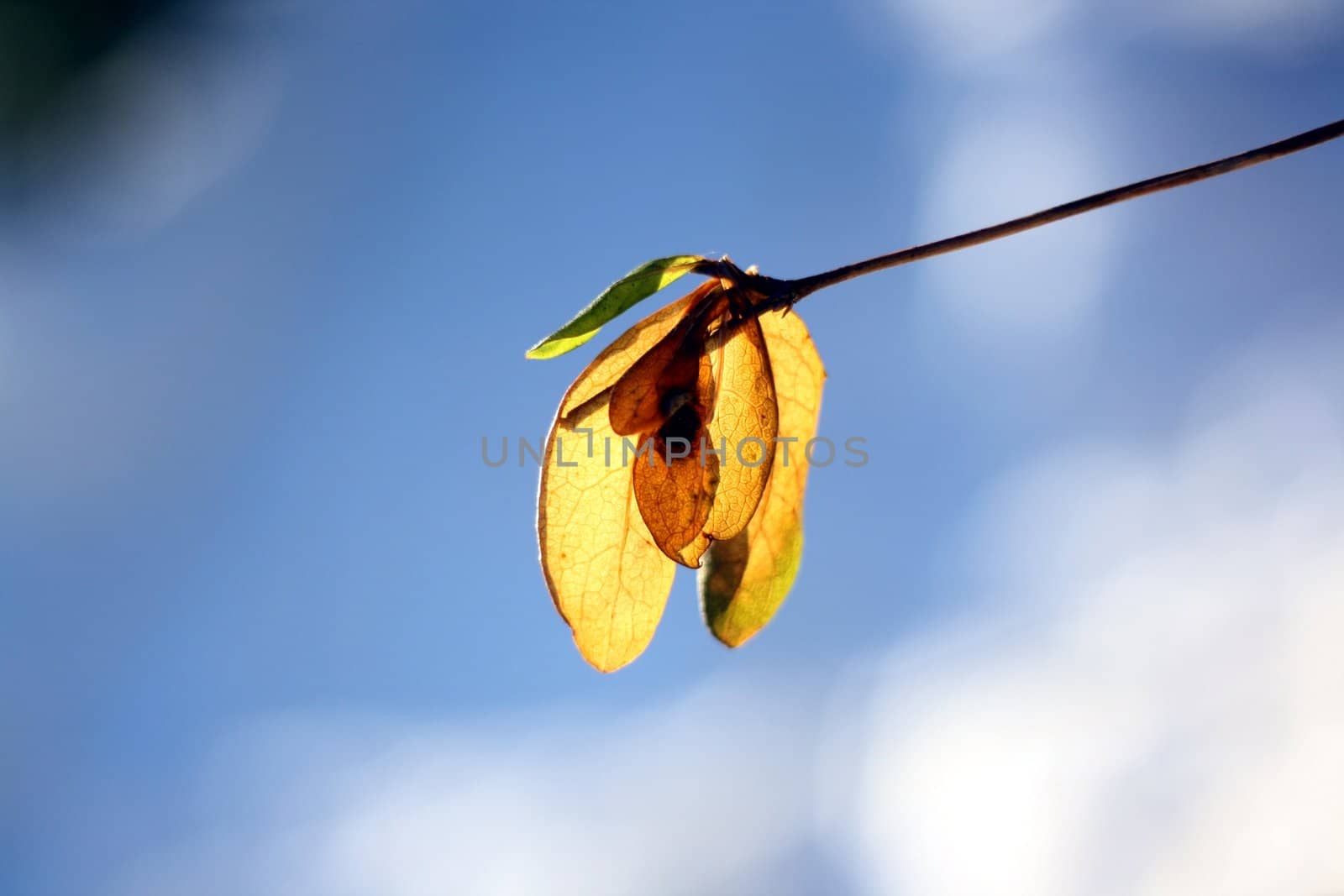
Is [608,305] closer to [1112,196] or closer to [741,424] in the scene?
[741,424]

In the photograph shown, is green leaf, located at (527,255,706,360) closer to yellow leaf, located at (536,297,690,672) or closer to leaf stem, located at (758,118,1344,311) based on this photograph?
yellow leaf, located at (536,297,690,672)

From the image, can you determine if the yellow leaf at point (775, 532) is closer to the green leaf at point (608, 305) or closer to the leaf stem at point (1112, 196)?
the green leaf at point (608, 305)

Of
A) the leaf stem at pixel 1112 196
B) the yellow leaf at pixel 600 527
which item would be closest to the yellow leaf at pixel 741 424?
the yellow leaf at pixel 600 527

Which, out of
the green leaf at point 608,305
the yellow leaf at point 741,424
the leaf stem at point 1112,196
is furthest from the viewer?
the yellow leaf at point 741,424

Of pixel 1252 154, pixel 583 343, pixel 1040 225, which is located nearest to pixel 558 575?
pixel 583 343

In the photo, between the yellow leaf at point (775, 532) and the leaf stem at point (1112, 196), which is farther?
the yellow leaf at point (775, 532)

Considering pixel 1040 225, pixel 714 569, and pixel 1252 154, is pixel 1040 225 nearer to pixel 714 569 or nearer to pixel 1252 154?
pixel 1252 154

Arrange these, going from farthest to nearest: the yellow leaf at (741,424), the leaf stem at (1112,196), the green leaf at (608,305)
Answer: the yellow leaf at (741,424) → the green leaf at (608,305) → the leaf stem at (1112,196)

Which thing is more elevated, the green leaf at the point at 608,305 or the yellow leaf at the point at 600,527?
the green leaf at the point at 608,305
